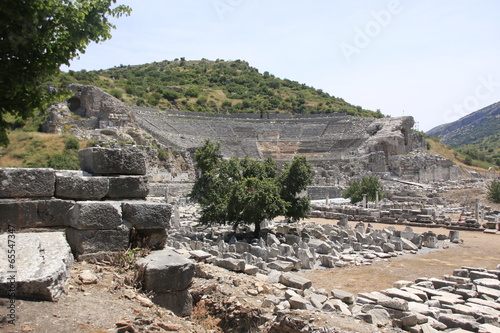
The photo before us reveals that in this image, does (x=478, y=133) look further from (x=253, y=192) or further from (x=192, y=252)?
(x=192, y=252)

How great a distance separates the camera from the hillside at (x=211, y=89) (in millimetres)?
66062

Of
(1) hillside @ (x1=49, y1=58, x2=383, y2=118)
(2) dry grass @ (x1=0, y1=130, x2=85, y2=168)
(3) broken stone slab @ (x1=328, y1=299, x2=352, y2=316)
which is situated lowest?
(3) broken stone slab @ (x1=328, y1=299, x2=352, y2=316)

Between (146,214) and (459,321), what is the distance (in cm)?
514

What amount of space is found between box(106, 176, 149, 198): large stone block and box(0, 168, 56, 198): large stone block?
834 mm

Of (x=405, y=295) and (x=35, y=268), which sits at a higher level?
(x=35, y=268)

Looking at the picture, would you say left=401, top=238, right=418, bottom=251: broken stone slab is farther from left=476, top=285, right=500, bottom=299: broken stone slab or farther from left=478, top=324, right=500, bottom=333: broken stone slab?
left=478, top=324, right=500, bottom=333: broken stone slab

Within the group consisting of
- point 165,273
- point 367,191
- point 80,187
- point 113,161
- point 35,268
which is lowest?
point 165,273

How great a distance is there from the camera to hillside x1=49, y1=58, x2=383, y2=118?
217 feet

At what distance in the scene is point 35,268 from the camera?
401cm

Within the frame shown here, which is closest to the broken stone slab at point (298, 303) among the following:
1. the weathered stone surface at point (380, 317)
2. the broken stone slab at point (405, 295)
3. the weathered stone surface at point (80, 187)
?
the weathered stone surface at point (380, 317)

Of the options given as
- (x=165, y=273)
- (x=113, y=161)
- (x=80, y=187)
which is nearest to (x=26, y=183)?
(x=80, y=187)

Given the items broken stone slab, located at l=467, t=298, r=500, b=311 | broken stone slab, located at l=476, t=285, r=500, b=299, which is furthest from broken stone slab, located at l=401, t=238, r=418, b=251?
broken stone slab, located at l=467, t=298, r=500, b=311

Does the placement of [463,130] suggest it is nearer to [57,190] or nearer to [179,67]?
[179,67]

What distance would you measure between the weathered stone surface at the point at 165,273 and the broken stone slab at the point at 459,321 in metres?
4.14
